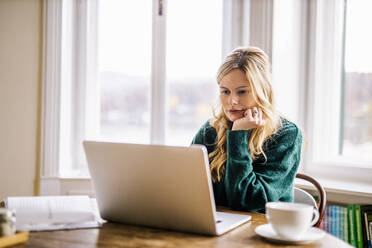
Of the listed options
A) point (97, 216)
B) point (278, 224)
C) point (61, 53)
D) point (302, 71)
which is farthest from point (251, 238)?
point (61, 53)

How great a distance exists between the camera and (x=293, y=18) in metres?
2.54

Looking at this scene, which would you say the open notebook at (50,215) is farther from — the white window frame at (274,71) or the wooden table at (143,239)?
the white window frame at (274,71)

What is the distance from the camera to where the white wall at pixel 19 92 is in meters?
2.65

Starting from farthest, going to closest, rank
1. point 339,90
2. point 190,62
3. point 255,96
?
1. point 190,62
2. point 339,90
3. point 255,96

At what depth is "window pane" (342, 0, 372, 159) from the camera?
2.49 metres

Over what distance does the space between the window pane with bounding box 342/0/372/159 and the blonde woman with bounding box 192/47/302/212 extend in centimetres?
96

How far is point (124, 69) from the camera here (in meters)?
2.87

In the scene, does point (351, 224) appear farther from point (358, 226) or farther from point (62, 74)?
point (62, 74)

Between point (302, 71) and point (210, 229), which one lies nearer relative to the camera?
point (210, 229)

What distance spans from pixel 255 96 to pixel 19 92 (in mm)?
1584

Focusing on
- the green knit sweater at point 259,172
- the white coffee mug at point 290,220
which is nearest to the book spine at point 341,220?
the green knit sweater at point 259,172

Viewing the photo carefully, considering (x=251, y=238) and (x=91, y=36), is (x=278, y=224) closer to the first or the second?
(x=251, y=238)

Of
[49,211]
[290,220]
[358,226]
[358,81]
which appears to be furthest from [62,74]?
[290,220]

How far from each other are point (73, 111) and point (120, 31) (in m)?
0.59
